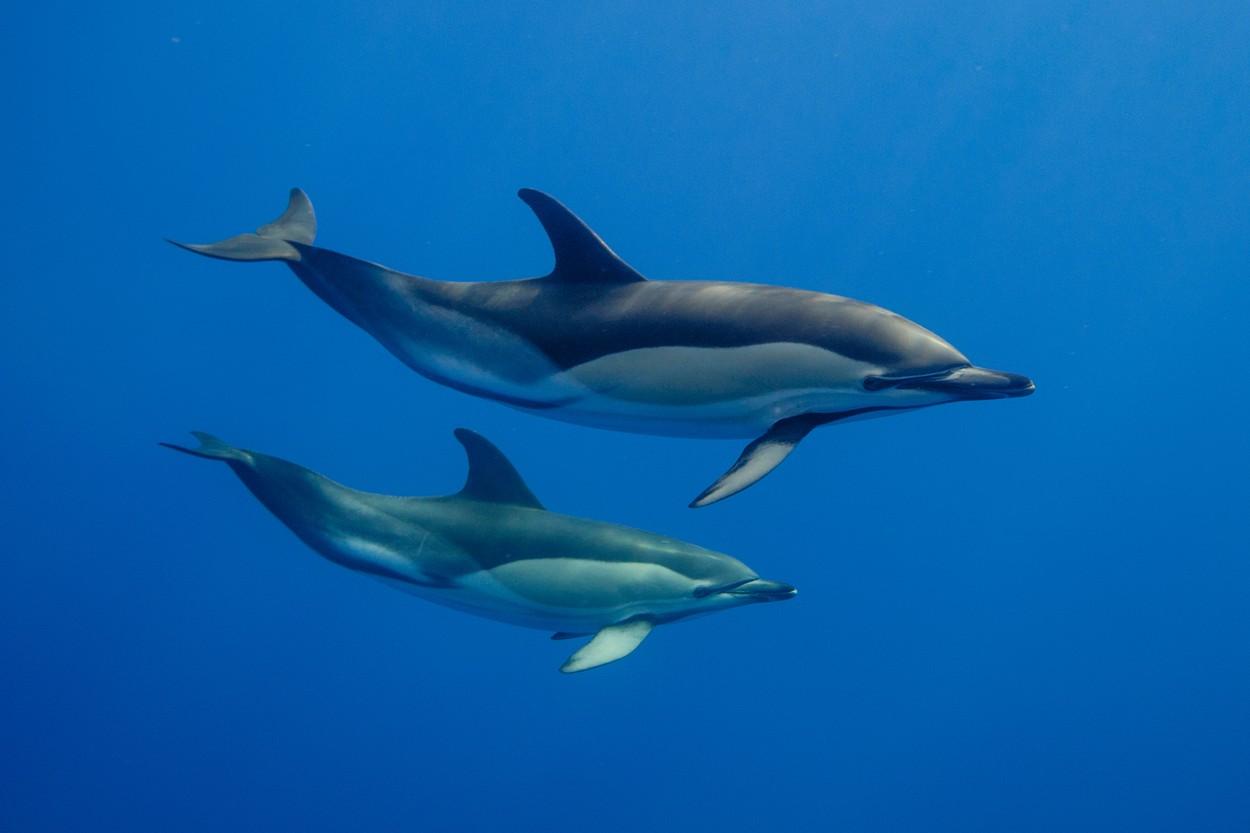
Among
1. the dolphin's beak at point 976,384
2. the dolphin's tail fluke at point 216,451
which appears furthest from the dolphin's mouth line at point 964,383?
the dolphin's tail fluke at point 216,451

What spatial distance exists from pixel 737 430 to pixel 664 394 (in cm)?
36

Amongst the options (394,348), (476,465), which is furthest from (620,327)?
(476,465)

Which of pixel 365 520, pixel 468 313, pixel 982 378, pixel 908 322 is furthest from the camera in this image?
pixel 365 520

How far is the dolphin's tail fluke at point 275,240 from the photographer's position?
4465 millimetres

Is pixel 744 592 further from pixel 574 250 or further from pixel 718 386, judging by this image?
pixel 574 250

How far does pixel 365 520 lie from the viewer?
5535mm

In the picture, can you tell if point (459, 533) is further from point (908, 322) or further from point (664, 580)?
point (908, 322)

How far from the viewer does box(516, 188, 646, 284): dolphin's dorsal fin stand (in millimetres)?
4148

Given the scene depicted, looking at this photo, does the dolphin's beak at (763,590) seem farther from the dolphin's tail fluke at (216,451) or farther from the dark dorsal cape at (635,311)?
the dolphin's tail fluke at (216,451)

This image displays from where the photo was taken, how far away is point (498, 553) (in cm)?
558

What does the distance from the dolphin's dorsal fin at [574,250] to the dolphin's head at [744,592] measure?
7.48ft

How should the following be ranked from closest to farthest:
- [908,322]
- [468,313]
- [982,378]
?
1. [982,378]
2. [908,322]
3. [468,313]

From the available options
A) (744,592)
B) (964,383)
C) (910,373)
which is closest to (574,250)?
(910,373)

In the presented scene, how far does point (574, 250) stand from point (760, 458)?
1.18m
